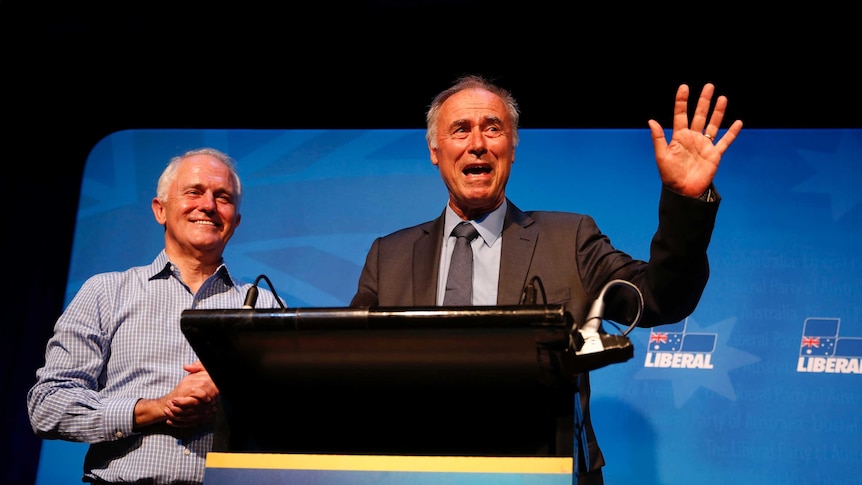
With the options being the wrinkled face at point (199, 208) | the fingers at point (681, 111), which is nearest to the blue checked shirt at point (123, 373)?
the wrinkled face at point (199, 208)

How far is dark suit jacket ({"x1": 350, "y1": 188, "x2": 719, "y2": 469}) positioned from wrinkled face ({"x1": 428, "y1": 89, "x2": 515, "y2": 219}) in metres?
Answer: 0.08

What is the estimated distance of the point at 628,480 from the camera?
9.29 ft

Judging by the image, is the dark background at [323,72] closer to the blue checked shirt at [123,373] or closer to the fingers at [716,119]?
the blue checked shirt at [123,373]

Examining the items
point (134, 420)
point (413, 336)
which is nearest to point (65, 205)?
point (134, 420)

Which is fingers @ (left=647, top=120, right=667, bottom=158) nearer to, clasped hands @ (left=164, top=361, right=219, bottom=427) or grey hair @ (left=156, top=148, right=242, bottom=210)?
clasped hands @ (left=164, top=361, right=219, bottom=427)

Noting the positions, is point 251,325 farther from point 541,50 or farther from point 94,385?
point 541,50

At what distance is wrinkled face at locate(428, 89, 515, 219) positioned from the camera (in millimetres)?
2059

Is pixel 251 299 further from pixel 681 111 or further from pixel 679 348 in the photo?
pixel 679 348

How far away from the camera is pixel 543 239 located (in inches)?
74.6

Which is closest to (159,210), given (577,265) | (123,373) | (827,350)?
(123,373)

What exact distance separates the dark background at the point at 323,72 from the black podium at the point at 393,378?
7.56 ft

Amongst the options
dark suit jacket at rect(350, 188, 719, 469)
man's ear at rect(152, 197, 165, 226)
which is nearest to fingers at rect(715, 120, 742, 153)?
dark suit jacket at rect(350, 188, 719, 469)

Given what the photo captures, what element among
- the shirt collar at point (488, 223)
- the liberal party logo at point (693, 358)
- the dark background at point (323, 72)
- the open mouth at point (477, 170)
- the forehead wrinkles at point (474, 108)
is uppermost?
the dark background at point (323, 72)

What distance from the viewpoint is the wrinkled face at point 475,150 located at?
206 cm
